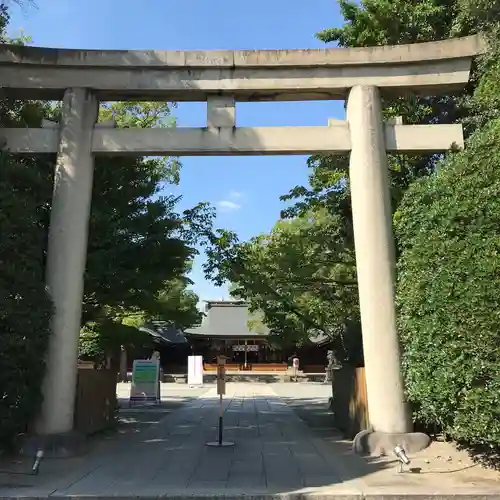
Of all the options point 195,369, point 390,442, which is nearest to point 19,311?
point 390,442

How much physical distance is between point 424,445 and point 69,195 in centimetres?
757

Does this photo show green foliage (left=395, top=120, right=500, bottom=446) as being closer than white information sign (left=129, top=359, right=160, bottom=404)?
Yes

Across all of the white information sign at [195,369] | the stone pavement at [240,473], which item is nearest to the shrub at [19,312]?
the stone pavement at [240,473]

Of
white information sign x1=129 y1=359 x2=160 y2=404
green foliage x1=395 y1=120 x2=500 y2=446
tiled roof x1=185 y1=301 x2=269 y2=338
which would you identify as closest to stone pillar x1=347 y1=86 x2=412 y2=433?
green foliage x1=395 y1=120 x2=500 y2=446

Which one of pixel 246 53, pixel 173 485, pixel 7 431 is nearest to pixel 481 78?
pixel 246 53

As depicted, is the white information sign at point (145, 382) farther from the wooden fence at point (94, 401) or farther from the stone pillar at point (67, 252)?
the stone pillar at point (67, 252)

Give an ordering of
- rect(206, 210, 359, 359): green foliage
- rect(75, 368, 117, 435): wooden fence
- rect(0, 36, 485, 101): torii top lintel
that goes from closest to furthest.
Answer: rect(0, 36, 485, 101): torii top lintel → rect(75, 368, 117, 435): wooden fence → rect(206, 210, 359, 359): green foliage

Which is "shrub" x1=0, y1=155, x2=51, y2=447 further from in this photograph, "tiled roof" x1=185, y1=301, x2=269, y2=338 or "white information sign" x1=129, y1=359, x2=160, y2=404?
"tiled roof" x1=185, y1=301, x2=269, y2=338

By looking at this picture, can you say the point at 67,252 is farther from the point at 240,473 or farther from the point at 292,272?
the point at 292,272

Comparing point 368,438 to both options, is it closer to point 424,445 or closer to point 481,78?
point 424,445

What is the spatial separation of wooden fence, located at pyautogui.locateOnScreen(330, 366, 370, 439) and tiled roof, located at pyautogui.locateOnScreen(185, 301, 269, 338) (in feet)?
88.8

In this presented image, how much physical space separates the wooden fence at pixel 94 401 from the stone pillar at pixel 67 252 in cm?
110

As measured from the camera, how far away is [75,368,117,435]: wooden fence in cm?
1051

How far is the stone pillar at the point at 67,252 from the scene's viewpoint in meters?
9.16
